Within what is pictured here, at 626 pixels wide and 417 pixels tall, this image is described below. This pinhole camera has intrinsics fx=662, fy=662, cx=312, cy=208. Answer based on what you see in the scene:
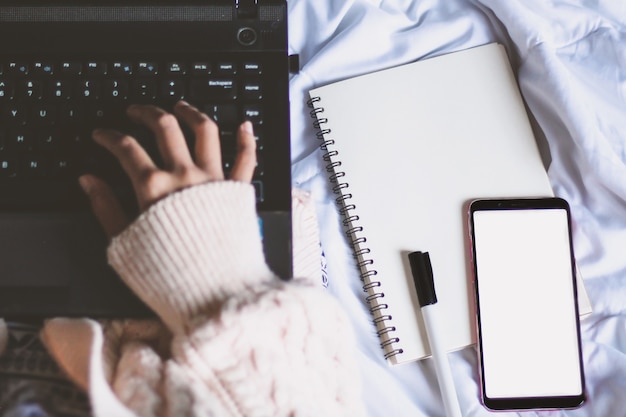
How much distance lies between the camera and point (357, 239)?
0.60 m

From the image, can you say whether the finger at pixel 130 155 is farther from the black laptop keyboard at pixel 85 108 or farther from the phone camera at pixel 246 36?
the phone camera at pixel 246 36

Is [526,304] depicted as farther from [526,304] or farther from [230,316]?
[230,316]

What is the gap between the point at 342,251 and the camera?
2.01 ft

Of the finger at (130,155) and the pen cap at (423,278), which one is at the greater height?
the finger at (130,155)

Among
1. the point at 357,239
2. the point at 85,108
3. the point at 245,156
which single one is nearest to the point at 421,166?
the point at 357,239

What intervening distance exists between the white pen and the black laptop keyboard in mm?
165

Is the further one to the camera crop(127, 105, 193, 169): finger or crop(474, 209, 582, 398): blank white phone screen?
crop(474, 209, 582, 398): blank white phone screen

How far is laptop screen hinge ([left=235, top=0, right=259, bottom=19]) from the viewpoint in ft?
1.81

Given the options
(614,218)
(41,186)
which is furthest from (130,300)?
(614,218)

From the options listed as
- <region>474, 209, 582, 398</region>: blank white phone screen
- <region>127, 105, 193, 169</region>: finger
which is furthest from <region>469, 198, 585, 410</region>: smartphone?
<region>127, 105, 193, 169</region>: finger

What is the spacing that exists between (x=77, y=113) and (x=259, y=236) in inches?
7.1

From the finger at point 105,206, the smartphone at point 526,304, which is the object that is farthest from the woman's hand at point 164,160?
the smartphone at point 526,304

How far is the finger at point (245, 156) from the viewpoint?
1.60ft

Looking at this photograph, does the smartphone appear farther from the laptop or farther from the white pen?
the laptop
